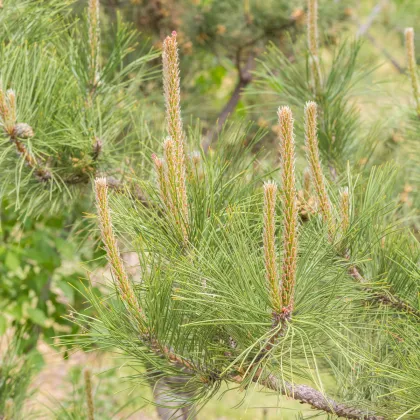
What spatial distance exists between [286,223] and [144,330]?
22 cm

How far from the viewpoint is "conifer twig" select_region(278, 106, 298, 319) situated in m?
0.58

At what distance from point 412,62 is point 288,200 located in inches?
26.4

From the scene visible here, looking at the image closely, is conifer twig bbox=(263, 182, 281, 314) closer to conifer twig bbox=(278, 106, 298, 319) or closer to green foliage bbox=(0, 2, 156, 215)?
conifer twig bbox=(278, 106, 298, 319)

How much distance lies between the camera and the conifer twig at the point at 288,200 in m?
0.58

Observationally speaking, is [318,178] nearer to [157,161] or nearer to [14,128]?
[157,161]

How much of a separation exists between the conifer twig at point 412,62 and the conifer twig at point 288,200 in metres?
0.59

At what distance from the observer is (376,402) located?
2.65 feet

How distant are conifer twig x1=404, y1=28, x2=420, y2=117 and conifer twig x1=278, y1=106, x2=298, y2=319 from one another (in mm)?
594

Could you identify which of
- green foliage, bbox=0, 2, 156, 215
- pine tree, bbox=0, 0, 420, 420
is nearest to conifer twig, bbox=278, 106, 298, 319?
pine tree, bbox=0, 0, 420, 420

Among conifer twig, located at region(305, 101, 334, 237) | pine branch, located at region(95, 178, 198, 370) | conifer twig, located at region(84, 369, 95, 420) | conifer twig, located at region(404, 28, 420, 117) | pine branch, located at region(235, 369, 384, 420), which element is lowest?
conifer twig, located at region(84, 369, 95, 420)

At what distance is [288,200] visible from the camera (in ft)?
1.96

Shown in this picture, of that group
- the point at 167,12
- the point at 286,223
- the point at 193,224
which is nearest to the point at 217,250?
the point at 193,224

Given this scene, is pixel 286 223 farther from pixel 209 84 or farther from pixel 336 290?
pixel 209 84

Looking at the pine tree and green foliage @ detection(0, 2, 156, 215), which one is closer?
Result: the pine tree
